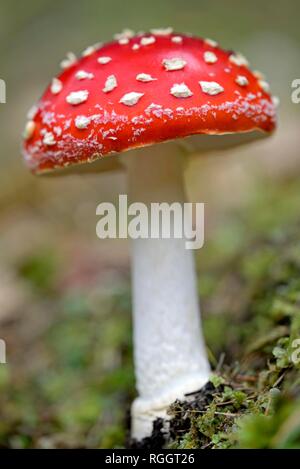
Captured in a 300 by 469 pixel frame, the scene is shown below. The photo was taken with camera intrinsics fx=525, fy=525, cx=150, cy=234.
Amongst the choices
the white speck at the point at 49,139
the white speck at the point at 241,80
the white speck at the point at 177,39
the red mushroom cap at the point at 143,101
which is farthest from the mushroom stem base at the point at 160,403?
the white speck at the point at 177,39

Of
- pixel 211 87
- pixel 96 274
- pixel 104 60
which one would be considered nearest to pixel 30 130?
pixel 104 60

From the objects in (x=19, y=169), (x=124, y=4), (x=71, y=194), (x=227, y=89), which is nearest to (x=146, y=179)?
(x=227, y=89)

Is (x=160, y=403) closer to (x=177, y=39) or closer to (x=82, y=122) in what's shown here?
(x=82, y=122)

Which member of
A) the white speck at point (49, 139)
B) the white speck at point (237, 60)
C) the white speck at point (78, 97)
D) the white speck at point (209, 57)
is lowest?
the white speck at point (49, 139)

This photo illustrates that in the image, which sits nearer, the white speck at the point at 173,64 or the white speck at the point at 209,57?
the white speck at the point at 173,64

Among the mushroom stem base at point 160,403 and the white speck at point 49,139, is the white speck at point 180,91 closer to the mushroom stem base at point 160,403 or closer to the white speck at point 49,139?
the white speck at point 49,139

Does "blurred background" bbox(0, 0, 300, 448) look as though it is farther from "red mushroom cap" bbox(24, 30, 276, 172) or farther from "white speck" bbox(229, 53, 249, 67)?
"white speck" bbox(229, 53, 249, 67)

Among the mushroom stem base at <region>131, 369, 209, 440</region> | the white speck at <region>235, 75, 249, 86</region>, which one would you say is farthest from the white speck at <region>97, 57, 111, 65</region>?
the mushroom stem base at <region>131, 369, 209, 440</region>

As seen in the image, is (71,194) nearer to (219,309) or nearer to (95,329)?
(95,329)
